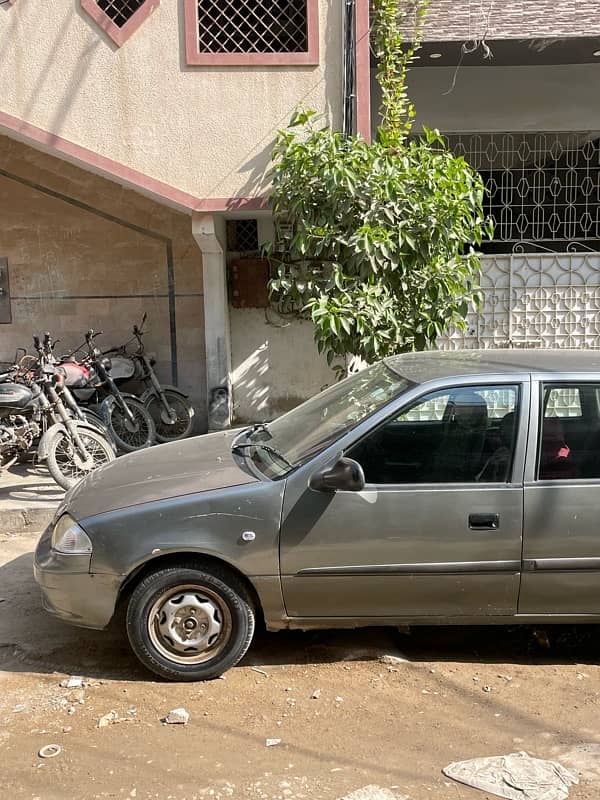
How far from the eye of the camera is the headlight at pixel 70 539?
372 cm

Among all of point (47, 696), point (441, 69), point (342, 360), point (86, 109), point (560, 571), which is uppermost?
point (441, 69)

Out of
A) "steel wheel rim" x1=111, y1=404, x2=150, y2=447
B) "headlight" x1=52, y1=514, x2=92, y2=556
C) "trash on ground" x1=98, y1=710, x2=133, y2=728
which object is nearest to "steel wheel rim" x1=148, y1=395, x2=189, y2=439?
"steel wheel rim" x1=111, y1=404, x2=150, y2=447

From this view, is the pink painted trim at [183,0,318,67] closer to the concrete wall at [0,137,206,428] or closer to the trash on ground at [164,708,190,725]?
the concrete wall at [0,137,206,428]

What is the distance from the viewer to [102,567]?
3.68 m

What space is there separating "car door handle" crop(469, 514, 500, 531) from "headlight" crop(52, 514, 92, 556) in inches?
74.3

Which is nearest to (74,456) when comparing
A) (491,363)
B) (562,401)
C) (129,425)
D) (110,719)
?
(129,425)

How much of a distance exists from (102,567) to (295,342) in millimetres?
5303

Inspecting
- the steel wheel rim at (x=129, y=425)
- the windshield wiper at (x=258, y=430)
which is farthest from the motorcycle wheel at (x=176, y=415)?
the windshield wiper at (x=258, y=430)

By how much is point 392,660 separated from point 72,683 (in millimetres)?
1654

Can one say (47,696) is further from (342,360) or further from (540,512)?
(342,360)

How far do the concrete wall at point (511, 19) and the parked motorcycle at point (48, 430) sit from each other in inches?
208

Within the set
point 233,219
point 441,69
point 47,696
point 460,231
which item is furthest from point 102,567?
point 441,69

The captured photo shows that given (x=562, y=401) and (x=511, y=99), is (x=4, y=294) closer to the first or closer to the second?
(x=511, y=99)

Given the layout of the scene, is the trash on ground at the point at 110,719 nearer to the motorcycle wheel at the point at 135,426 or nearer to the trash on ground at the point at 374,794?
the trash on ground at the point at 374,794
